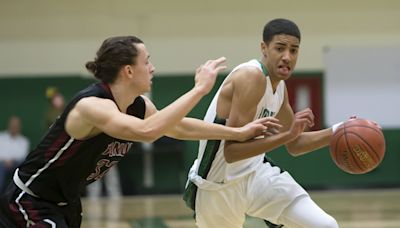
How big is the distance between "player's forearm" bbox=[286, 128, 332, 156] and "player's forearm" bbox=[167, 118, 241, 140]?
0.85 meters

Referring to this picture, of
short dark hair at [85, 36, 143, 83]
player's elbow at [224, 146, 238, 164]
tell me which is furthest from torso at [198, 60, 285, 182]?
short dark hair at [85, 36, 143, 83]

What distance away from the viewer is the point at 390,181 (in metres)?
15.2

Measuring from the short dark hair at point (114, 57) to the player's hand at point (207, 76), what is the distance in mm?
422

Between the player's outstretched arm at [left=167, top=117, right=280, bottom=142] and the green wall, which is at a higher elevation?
the player's outstretched arm at [left=167, top=117, right=280, bottom=142]

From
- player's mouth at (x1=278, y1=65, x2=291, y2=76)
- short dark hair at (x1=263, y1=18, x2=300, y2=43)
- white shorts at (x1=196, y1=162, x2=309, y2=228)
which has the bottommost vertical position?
white shorts at (x1=196, y1=162, x2=309, y2=228)

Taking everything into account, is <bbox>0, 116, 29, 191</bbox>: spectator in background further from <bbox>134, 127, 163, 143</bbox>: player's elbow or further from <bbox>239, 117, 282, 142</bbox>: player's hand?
<bbox>134, 127, 163, 143</bbox>: player's elbow

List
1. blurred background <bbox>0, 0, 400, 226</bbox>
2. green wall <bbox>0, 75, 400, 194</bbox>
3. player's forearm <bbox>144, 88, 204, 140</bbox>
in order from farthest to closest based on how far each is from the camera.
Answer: blurred background <bbox>0, 0, 400, 226</bbox> < green wall <bbox>0, 75, 400, 194</bbox> < player's forearm <bbox>144, 88, 204, 140</bbox>

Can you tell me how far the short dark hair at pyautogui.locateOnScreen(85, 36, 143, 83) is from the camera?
3658 millimetres

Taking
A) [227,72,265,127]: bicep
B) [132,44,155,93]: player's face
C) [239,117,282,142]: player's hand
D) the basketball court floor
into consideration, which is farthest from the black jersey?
the basketball court floor

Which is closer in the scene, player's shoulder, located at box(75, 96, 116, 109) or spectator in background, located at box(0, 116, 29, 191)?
player's shoulder, located at box(75, 96, 116, 109)

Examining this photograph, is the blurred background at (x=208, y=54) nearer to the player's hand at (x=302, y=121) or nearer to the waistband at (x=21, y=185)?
the player's hand at (x=302, y=121)

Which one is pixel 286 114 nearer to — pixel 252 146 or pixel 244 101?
pixel 244 101

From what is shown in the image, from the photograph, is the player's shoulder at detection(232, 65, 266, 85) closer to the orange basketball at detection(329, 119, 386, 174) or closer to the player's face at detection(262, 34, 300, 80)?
the player's face at detection(262, 34, 300, 80)

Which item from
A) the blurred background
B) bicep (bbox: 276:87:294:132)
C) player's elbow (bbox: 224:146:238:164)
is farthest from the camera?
the blurred background
